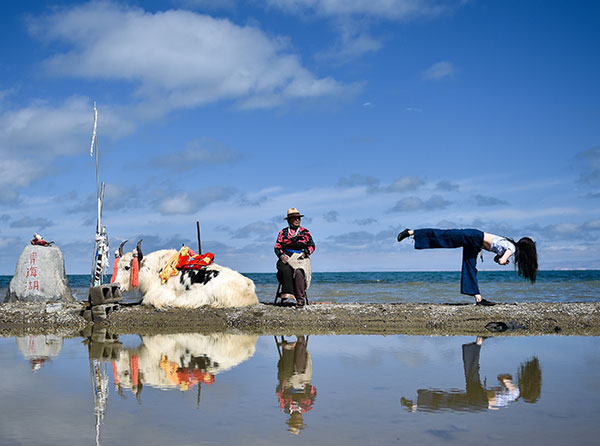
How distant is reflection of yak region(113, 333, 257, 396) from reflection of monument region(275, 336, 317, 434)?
43 cm

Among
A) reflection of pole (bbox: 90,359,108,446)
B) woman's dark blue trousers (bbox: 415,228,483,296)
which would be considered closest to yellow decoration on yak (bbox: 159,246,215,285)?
woman's dark blue trousers (bbox: 415,228,483,296)

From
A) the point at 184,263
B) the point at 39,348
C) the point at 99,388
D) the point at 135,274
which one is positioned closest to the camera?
the point at 99,388

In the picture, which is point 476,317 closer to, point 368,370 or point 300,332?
point 300,332

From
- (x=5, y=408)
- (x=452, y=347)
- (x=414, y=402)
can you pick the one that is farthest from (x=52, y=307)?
(x=414, y=402)

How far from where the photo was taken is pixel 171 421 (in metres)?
3.44

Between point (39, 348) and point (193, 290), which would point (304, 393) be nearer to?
point (39, 348)

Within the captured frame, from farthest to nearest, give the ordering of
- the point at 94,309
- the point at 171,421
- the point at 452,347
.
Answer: the point at 94,309
the point at 452,347
the point at 171,421

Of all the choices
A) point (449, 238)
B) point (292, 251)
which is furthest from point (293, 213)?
point (449, 238)

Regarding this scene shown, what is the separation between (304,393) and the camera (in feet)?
13.5

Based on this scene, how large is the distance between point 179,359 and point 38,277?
23.8ft

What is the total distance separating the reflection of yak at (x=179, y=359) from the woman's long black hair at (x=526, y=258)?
12.7 feet

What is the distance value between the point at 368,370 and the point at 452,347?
169cm

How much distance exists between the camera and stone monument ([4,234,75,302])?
1161 centimetres

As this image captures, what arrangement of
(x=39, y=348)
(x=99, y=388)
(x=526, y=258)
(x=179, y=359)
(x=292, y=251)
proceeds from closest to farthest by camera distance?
(x=99, y=388) < (x=179, y=359) < (x=39, y=348) < (x=526, y=258) < (x=292, y=251)
